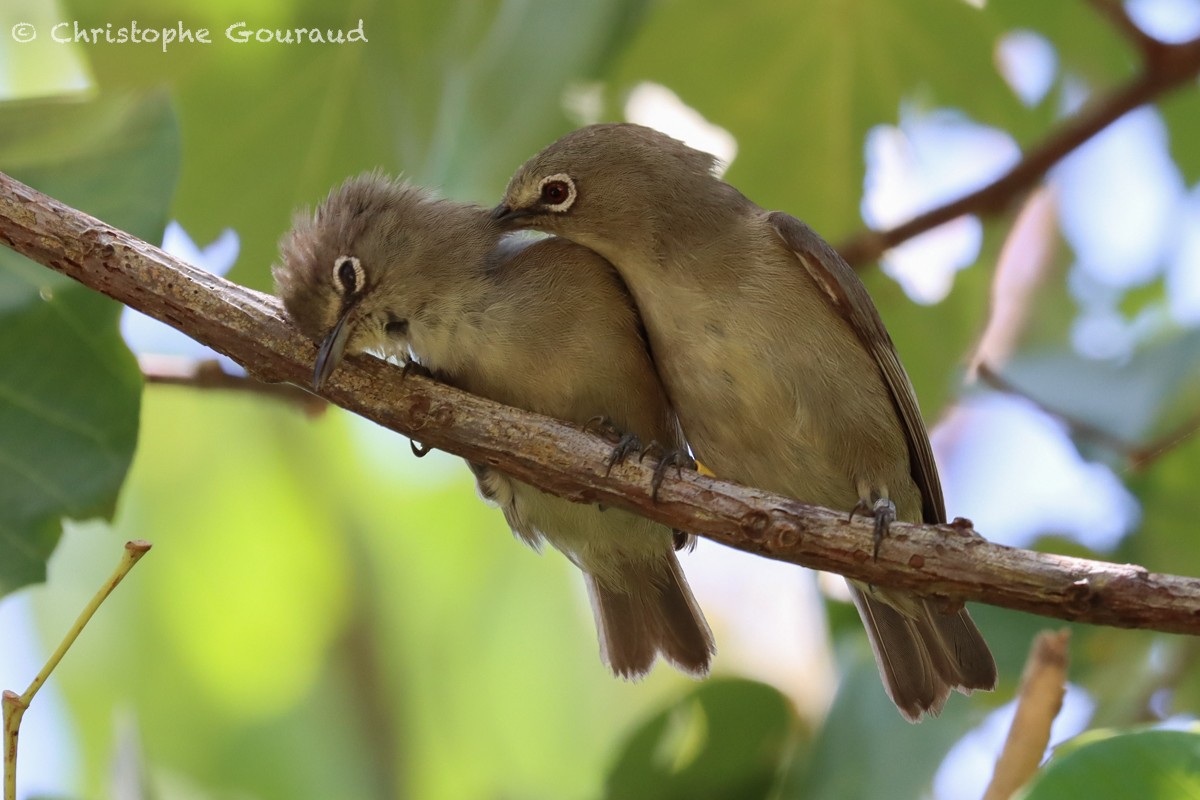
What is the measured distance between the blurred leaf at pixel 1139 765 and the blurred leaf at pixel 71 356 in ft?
7.88

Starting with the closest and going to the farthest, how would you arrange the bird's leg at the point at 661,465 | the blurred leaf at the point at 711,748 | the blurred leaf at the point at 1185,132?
1. the bird's leg at the point at 661,465
2. the blurred leaf at the point at 711,748
3. the blurred leaf at the point at 1185,132

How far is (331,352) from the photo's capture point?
320 centimetres

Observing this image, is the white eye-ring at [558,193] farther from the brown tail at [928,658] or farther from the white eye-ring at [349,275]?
the brown tail at [928,658]

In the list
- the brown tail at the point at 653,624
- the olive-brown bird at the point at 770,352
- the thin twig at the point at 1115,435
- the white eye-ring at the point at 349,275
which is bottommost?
the brown tail at the point at 653,624

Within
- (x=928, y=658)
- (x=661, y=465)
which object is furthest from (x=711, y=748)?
(x=661, y=465)

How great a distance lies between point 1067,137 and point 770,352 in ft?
4.90

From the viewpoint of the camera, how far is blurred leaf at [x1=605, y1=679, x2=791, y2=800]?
13.6ft

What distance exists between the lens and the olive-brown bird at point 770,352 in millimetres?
3742

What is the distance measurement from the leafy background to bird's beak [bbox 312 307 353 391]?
49 centimetres

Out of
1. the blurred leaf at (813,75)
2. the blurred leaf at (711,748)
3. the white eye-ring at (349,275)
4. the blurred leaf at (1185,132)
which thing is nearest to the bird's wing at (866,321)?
the blurred leaf at (813,75)

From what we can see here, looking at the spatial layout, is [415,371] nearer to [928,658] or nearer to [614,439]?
[614,439]

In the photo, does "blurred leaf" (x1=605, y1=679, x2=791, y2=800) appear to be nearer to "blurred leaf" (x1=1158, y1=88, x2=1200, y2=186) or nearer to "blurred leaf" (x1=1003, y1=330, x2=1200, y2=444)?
"blurred leaf" (x1=1003, y1=330, x2=1200, y2=444)

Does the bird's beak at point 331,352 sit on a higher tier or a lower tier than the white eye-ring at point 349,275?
lower

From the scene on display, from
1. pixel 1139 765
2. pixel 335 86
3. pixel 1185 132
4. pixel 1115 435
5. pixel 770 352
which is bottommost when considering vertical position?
pixel 1139 765
